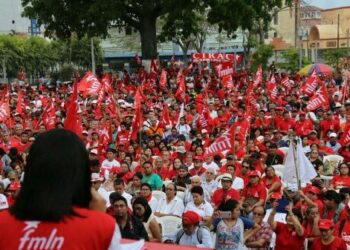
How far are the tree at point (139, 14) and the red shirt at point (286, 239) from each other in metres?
23.7

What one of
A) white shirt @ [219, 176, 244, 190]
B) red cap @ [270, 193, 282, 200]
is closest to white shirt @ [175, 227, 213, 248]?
red cap @ [270, 193, 282, 200]

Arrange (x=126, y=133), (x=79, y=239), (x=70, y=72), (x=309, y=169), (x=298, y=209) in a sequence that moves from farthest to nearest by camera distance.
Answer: (x=70, y=72)
(x=126, y=133)
(x=309, y=169)
(x=298, y=209)
(x=79, y=239)

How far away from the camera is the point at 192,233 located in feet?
20.4

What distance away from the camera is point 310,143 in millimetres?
12070

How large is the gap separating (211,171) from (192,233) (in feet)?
11.0

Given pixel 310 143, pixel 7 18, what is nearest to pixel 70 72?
pixel 7 18

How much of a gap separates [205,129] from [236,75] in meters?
16.4

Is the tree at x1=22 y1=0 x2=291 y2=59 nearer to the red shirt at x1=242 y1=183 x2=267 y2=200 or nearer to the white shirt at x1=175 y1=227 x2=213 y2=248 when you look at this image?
the red shirt at x1=242 y1=183 x2=267 y2=200

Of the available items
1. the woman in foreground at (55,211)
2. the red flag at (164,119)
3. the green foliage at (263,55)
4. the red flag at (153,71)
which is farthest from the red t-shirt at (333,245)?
the green foliage at (263,55)

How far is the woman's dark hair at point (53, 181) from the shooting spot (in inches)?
82.0

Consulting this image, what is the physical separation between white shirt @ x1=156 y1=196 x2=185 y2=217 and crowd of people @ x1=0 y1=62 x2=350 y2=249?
1 centimetres

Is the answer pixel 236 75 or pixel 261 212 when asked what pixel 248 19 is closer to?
pixel 236 75

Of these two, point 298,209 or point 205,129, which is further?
point 205,129

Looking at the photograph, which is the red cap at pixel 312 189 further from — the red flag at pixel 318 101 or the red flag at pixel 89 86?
the red flag at pixel 89 86
